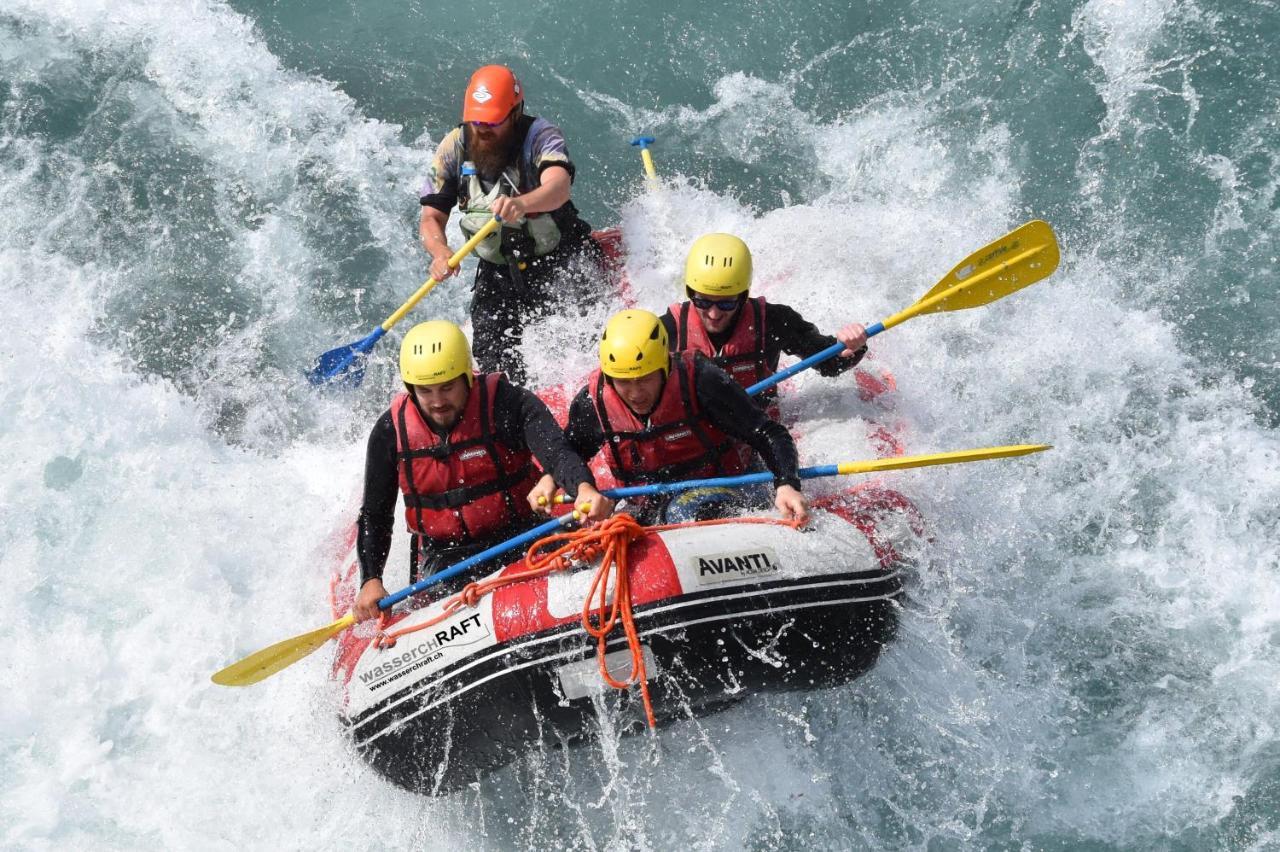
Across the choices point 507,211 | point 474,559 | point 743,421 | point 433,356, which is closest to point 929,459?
point 743,421

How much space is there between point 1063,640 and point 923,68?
482 cm

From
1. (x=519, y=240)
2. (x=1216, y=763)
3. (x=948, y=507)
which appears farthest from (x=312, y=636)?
(x=1216, y=763)

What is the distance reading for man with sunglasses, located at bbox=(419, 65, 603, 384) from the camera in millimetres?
6359

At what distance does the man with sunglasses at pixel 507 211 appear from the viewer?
6.36 m

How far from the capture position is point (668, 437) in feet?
17.2

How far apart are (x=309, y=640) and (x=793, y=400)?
Result: 2.75m

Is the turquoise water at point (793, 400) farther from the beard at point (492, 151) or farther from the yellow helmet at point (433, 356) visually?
the yellow helmet at point (433, 356)

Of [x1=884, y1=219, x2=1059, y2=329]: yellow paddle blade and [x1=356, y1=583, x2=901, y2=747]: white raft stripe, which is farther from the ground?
[x1=884, y1=219, x2=1059, y2=329]: yellow paddle blade

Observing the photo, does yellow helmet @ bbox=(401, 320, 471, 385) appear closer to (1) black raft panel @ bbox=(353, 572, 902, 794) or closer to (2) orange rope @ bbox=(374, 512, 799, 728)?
(2) orange rope @ bbox=(374, 512, 799, 728)

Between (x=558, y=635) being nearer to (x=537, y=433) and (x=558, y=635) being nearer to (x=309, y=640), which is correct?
(x=537, y=433)

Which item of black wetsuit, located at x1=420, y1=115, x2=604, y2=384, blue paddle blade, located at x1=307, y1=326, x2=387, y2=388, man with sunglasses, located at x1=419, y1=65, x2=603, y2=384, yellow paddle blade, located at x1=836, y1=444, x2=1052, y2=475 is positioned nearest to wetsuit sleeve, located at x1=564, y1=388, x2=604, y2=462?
yellow paddle blade, located at x1=836, y1=444, x2=1052, y2=475

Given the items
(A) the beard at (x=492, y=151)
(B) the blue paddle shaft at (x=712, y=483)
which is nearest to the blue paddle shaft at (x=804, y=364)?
(B) the blue paddle shaft at (x=712, y=483)

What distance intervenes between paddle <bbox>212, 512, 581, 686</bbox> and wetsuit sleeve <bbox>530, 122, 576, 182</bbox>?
223 cm

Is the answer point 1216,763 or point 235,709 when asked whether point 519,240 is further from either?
point 1216,763
